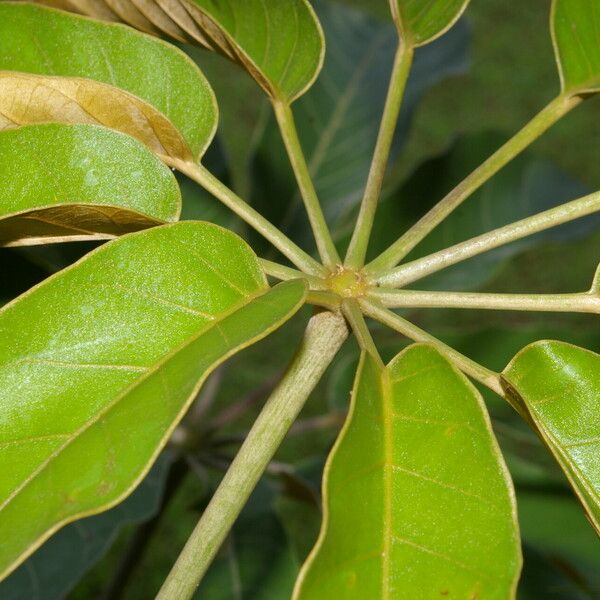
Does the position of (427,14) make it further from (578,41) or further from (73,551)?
(73,551)

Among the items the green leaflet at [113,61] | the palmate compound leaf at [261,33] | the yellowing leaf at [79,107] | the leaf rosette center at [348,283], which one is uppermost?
the palmate compound leaf at [261,33]

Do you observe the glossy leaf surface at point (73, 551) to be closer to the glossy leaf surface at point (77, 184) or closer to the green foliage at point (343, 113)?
the green foliage at point (343, 113)

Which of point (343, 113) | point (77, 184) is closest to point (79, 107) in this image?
point (77, 184)

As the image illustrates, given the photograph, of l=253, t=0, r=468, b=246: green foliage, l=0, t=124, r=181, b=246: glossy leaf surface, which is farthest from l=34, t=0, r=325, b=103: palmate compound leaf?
l=253, t=0, r=468, b=246: green foliage

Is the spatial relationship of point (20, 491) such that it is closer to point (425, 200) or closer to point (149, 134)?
point (149, 134)

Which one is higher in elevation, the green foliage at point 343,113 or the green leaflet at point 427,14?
the green foliage at point 343,113

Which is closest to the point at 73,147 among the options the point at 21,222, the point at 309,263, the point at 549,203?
the point at 21,222

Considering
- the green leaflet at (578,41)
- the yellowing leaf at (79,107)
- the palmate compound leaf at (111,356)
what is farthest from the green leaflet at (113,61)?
the green leaflet at (578,41)

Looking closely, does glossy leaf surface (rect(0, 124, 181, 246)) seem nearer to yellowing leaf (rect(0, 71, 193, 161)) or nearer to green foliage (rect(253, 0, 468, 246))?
yellowing leaf (rect(0, 71, 193, 161))
